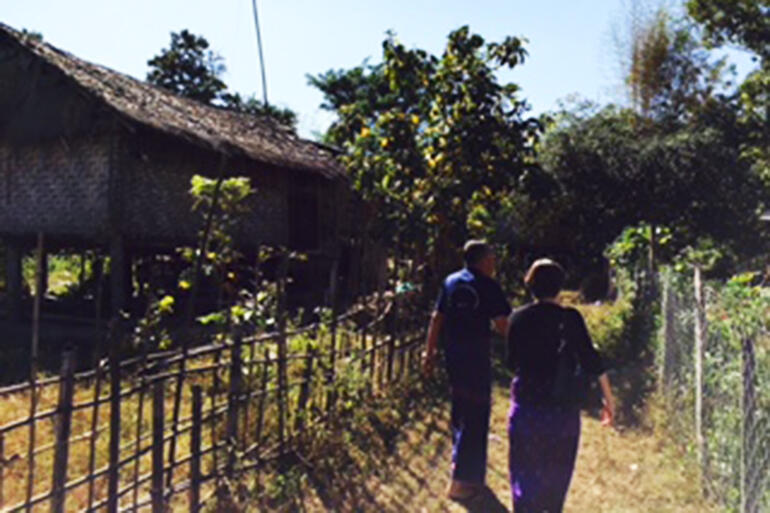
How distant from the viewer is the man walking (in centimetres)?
407

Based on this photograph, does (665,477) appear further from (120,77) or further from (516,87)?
(120,77)

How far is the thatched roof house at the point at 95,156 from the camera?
1080 cm

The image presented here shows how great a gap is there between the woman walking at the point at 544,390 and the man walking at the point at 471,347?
632mm

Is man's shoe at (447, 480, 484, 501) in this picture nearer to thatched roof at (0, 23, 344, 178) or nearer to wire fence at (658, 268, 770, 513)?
wire fence at (658, 268, 770, 513)

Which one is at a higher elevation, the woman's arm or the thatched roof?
the thatched roof

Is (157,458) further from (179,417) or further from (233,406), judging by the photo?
(179,417)

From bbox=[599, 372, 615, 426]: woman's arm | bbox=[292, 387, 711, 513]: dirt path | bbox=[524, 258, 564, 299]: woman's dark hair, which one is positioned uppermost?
bbox=[524, 258, 564, 299]: woman's dark hair

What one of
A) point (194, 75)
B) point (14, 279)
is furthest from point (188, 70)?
point (14, 279)

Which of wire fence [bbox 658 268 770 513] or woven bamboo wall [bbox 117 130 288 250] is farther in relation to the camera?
woven bamboo wall [bbox 117 130 288 250]

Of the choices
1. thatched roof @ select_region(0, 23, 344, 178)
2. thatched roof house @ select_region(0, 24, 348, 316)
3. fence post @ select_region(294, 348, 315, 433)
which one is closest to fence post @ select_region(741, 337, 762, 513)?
fence post @ select_region(294, 348, 315, 433)

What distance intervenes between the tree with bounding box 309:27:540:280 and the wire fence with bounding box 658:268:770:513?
9.09 ft

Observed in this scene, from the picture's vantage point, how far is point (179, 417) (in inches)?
188

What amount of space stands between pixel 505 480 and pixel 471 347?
1.30 m

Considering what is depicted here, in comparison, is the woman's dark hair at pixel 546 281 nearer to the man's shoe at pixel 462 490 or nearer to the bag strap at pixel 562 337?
the bag strap at pixel 562 337
